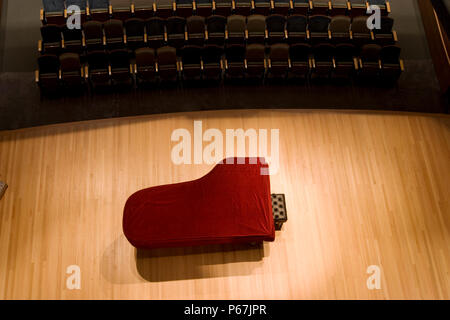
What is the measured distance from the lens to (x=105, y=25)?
3062 mm

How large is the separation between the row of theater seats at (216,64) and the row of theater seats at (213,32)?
154 mm

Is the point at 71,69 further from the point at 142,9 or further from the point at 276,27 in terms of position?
the point at 276,27

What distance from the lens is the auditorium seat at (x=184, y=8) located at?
127 inches

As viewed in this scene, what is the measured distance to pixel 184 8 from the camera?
3.23 meters

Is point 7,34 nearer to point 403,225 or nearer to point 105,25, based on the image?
point 105,25

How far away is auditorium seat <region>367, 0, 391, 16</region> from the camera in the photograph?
3291 millimetres

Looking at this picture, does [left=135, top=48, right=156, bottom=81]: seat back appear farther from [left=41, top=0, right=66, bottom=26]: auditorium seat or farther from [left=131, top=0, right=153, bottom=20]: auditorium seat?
[left=41, top=0, right=66, bottom=26]: auditorium seat

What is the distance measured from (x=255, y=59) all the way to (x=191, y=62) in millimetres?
433

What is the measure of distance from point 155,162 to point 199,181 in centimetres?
50

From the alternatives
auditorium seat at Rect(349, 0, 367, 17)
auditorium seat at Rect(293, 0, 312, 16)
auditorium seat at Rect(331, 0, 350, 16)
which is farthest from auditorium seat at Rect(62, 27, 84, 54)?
auditorium seat at Rect(349, 0, 367, 17)

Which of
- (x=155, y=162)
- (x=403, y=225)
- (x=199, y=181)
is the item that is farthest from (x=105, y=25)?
(x=403, y=225)

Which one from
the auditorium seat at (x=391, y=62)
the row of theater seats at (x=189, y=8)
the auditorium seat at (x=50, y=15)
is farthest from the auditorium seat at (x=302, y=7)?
the auditorium seat at (x=50, y=15)

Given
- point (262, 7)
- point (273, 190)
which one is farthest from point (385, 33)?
point (273, 190)
